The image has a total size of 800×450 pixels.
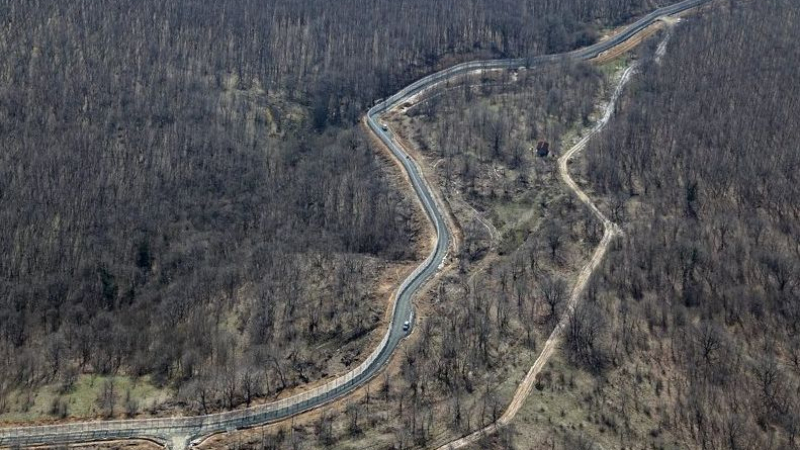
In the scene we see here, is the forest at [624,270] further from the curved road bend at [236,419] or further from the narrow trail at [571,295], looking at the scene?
the curved road bend at [236,419]

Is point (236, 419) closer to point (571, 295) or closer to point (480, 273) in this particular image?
point (480, 273)

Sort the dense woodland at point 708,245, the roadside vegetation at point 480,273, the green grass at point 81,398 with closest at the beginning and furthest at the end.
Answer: the roadside vegetation at point 480,273 → the green grass at point 81,398 → the dense woodland at point 708,245

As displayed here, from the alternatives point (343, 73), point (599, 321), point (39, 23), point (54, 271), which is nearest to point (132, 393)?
point (54, 271)

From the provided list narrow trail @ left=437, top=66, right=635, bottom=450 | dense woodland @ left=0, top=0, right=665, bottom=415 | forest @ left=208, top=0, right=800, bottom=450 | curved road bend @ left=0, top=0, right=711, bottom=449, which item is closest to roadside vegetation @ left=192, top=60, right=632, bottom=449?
forest @ left=208, top=0, right=800, bottom=450

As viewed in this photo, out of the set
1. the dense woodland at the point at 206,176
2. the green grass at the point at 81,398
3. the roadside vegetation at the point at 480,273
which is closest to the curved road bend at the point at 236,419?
the green grass at the point at 81,398

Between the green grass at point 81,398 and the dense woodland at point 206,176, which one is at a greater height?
the dense woodland at point 206,176

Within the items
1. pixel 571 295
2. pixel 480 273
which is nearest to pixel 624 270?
pixel 571 295

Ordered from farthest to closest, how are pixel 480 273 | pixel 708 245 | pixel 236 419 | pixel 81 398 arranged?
pixel 708 245 < pixel 480 273 < pixel 81 398 < pixel 236 419
